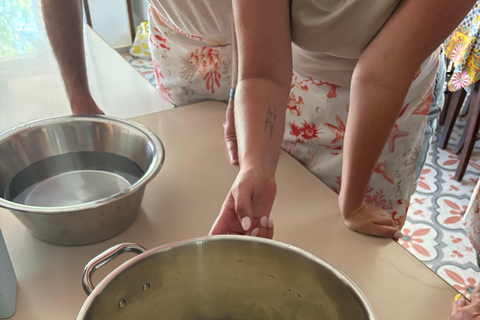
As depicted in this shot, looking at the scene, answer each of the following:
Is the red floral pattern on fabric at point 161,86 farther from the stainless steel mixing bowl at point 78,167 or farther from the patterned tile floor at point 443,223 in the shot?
the patterned tile floor at point 443,223

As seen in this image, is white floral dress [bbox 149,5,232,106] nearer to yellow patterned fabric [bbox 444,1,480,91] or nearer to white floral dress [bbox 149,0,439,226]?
white floral dress [bbox 149,0,439,226]

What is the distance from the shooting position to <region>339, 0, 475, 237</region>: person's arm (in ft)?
1.73

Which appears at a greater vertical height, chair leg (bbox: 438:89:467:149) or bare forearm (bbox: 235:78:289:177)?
bare forearm (bbox: 235:78:289:177)

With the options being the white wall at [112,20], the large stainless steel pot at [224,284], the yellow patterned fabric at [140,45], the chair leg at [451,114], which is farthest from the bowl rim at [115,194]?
the white wall at [112,20]

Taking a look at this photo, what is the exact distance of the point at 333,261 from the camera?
1.90 ft

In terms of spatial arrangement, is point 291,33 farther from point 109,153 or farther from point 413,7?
point 109,153

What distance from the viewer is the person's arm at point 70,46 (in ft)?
2.83

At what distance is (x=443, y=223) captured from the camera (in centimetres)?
167

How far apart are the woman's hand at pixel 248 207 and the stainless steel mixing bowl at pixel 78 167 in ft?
0.37

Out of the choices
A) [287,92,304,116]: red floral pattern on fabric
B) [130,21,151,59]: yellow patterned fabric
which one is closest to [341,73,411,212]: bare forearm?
[287,92,304,116]: red floral pattern on fabric

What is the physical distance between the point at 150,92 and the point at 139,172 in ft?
1.43

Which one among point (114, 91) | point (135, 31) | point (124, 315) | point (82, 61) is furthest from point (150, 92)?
point (135, 31)

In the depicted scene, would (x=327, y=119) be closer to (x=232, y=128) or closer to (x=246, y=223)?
(x=232, y=128)

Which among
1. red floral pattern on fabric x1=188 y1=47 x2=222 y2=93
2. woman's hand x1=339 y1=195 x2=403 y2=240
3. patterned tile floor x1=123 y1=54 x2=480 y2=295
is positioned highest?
red floral pattern on fabric x1=188 y1=47 x2=222 y2=93
